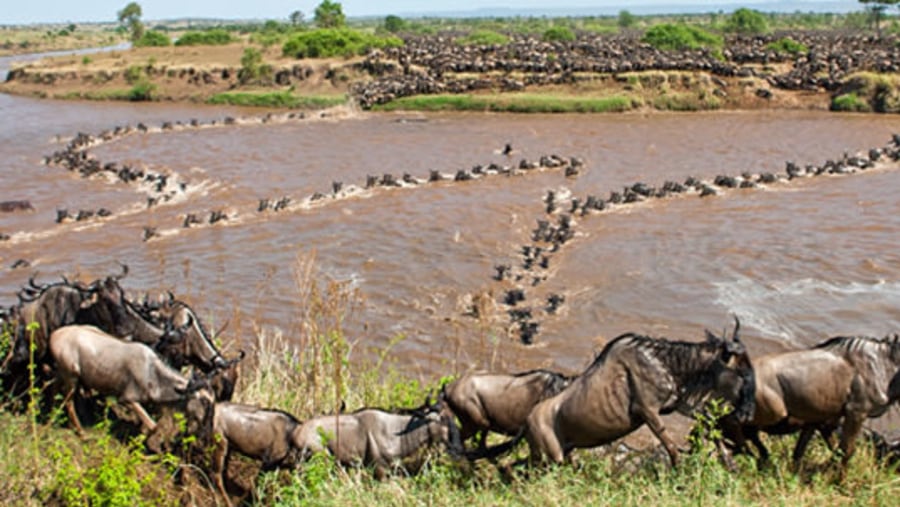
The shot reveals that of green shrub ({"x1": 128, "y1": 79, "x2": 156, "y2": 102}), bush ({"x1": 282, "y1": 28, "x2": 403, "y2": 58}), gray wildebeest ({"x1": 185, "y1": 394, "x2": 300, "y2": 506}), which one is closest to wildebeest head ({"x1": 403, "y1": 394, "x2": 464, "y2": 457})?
gray wildebeest ({"x1": 185, "y1": 394, "x2": 300, "y2": 506})

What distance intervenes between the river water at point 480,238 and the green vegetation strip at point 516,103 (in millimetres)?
4486

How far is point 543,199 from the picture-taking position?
18422 mm

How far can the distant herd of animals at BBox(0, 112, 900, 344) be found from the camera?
12.3 metres

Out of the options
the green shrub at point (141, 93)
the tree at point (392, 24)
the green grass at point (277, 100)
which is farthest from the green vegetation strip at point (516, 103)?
the tree at point (392, 24)

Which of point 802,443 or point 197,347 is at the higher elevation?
point 197,347

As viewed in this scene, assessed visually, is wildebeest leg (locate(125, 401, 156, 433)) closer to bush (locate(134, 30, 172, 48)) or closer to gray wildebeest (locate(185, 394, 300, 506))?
gray wildebeest (locate(185, 394, 300, 506))

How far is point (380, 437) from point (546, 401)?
44.8 inches

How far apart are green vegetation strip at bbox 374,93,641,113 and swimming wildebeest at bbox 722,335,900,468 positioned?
27.0 m

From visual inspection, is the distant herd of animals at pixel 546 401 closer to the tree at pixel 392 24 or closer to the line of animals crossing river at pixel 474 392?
the line of animals crossing river at pixel 474 392

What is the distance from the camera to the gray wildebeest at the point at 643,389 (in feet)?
17.6

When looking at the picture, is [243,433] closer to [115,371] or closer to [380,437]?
[380,437]

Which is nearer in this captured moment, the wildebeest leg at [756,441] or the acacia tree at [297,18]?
the wildebeest leg at [756,441]

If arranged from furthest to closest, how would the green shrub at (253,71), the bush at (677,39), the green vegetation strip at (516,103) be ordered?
the bush at (677,39), the green shrub at (253,71), the green vegetation strip at (516,103)

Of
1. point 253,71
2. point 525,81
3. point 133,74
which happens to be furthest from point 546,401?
point 133,74
